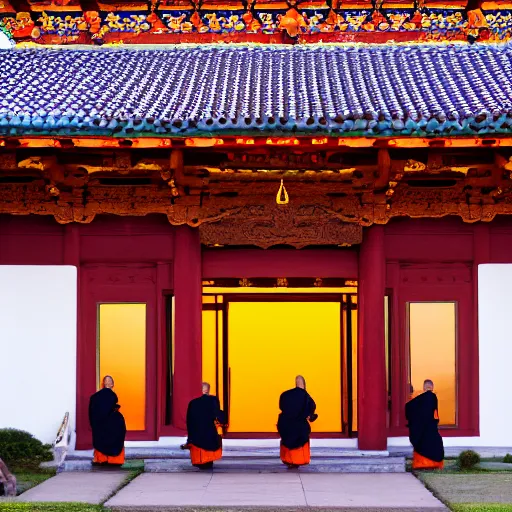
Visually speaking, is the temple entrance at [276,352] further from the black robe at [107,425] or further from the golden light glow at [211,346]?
the black robe at [107,425]

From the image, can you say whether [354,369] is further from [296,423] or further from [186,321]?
[186,321]

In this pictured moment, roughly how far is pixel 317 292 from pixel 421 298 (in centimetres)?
194

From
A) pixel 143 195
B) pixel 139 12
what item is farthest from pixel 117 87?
pixel 139 12

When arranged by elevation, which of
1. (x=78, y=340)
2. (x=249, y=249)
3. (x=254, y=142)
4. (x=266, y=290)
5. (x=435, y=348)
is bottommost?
(x=435, y=348)

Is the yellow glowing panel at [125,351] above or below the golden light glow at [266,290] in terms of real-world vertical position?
below

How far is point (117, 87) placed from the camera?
44.8 feet

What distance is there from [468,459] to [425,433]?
0.75m

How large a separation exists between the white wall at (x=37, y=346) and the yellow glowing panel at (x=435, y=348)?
5.22m

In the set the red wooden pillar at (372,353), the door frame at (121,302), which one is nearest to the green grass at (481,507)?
the red wooden pillar at (372,353)

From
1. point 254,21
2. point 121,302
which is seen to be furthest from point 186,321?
point 254,21

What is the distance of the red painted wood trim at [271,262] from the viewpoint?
1394 cm

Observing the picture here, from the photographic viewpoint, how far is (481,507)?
9.61 meters

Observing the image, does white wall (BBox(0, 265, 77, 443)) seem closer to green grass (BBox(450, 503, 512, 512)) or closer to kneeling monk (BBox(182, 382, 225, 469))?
kneeling monk (BBox(182, 382, 225, 469))

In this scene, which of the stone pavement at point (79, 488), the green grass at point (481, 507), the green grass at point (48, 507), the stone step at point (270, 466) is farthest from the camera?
the stone step at point (270, 466)
